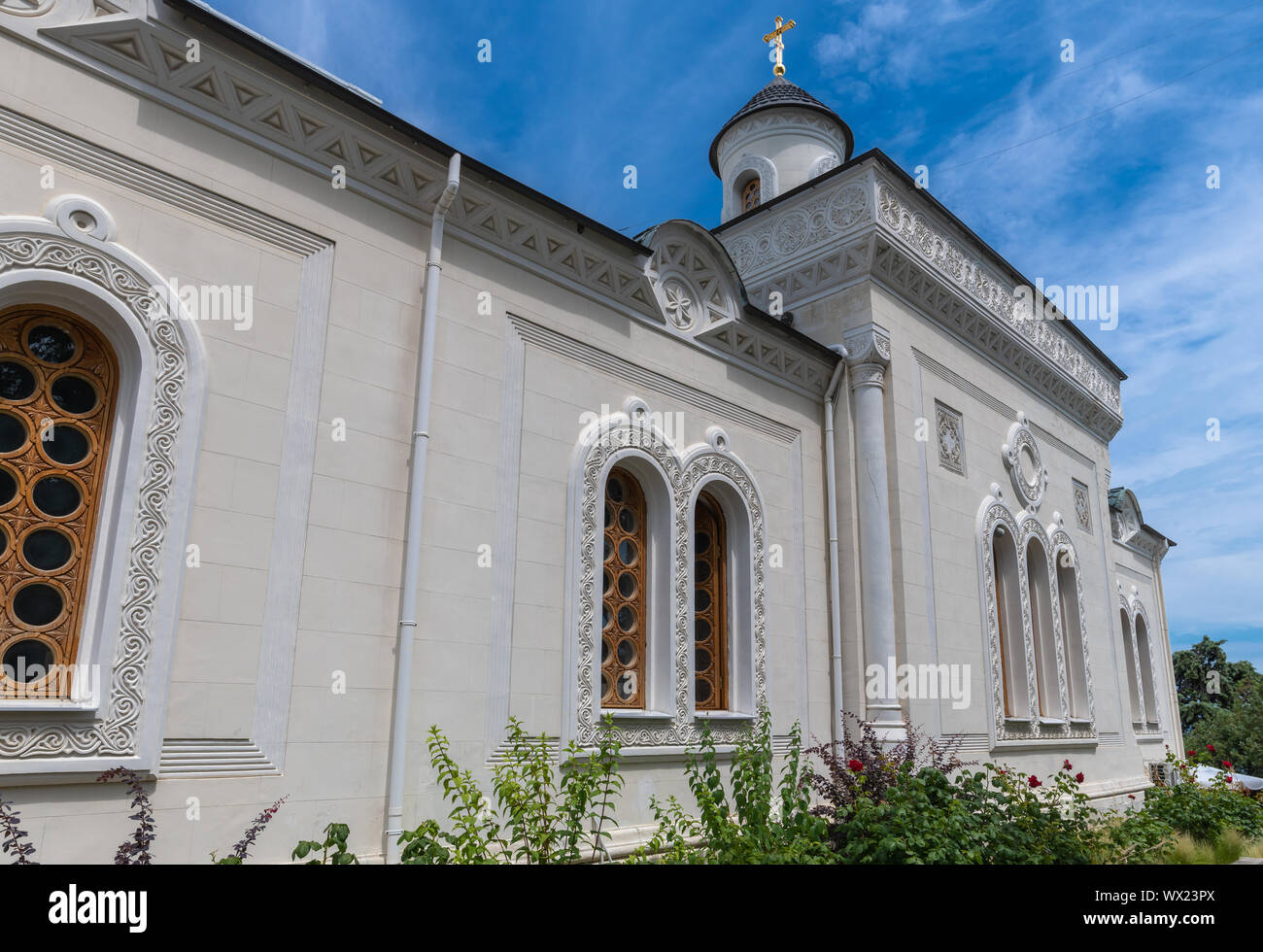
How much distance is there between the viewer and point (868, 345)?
10086mm

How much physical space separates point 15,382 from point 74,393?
10.7 inches

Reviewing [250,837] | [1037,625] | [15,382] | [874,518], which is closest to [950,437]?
[874,518]

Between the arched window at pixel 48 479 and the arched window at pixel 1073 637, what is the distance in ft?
41.2

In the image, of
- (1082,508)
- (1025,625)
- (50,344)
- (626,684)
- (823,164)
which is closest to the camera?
(50,344)

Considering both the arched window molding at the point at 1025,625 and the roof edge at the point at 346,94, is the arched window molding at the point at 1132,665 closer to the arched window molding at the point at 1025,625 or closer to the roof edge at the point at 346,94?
the arched window molding at the point at 1025,625

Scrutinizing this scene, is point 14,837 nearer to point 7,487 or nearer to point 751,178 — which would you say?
point 7,487

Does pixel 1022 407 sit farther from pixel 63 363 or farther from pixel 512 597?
pixel 63 363

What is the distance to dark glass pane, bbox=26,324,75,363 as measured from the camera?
191 inches

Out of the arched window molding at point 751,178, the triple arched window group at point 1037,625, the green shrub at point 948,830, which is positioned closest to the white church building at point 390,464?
the triple arched window group at point 1037,625

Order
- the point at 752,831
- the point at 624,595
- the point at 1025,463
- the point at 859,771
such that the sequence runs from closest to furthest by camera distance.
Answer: the point at 752,831 → the point at 859,771 → the point at 624,595 → the point at 1025,463

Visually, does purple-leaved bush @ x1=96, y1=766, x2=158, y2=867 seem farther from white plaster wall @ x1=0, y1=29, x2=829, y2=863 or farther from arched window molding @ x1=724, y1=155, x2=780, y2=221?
arched window molding @ x1=724, y1=155, x2=780, y2=221

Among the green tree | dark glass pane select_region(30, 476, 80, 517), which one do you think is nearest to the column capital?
dark glass pane select_region(30, 476, 80, 517)

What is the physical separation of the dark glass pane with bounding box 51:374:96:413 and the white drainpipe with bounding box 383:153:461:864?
6.23ft

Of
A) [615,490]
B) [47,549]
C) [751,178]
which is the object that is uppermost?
[751,178]
